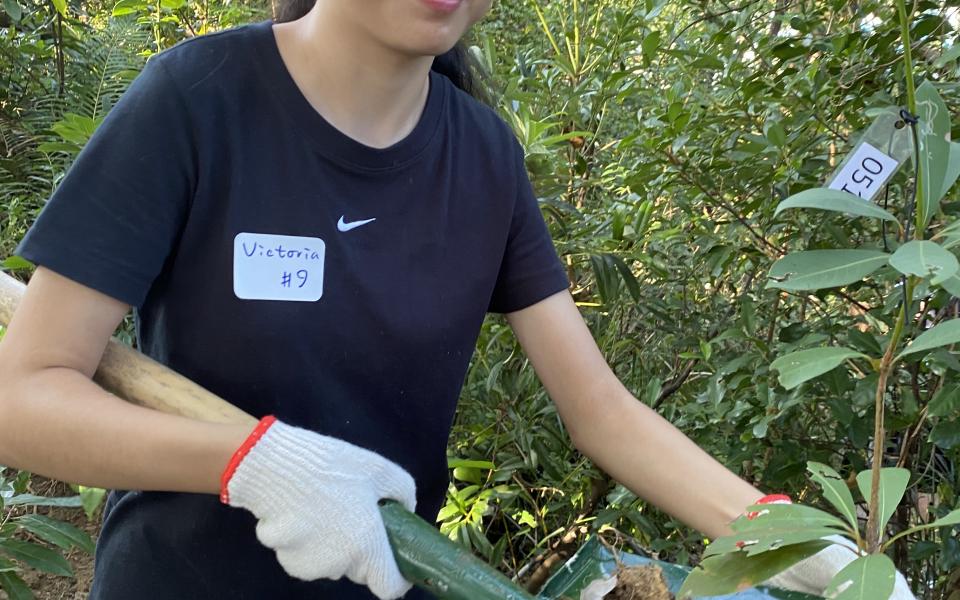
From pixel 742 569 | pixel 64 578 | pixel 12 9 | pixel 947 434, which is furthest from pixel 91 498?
pixel 12 9

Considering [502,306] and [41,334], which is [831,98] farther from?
[41,334]

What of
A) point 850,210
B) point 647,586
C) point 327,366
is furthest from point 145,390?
point 850,210

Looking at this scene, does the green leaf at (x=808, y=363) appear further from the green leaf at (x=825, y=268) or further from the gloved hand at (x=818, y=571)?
the gloved hand at (x=818, y=571)

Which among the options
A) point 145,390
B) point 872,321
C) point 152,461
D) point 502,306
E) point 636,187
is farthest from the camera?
point 636,187

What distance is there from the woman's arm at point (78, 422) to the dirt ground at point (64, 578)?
73.9 inches

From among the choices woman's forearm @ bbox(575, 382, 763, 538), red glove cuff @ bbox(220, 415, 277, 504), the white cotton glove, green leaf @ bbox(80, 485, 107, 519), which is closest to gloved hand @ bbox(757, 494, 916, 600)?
the white cotton glove

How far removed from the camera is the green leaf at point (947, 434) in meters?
1.46

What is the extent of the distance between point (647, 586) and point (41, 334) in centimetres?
77

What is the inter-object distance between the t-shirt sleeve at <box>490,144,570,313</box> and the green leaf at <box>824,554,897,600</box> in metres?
0.77

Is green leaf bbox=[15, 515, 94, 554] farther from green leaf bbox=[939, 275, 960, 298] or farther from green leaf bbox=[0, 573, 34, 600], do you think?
green leaf bbox=[939, 275, 960, 298]

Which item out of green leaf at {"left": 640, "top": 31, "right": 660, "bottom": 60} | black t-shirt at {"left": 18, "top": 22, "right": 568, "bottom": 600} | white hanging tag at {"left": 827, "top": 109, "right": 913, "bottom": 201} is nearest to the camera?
black t-shirt at {"left": 18, "top": 22, "right": 568, "bottom": 600}

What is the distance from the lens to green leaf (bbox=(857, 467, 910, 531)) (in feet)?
2.89

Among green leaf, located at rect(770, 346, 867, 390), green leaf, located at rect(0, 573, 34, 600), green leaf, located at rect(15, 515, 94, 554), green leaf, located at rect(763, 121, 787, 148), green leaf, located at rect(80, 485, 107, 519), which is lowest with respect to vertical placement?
green leaf, located at rect(0, 573, 34, 600)

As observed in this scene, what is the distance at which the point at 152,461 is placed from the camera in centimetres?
100
